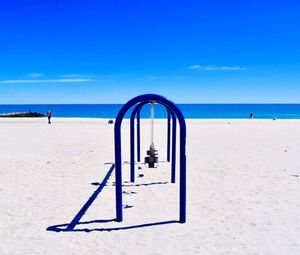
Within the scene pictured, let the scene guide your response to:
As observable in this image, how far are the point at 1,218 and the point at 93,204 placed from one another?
5.89 feet

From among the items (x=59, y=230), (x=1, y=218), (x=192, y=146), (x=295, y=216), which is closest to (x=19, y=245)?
(x=59, y=230)

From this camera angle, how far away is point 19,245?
5219 millimetres

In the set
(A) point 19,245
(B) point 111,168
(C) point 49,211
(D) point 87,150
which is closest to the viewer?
(A) point 19,245

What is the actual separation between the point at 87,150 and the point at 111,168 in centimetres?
433

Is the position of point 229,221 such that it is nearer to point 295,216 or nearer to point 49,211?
point 295,216

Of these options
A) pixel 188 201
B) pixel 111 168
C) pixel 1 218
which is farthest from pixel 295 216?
pixel 111 168

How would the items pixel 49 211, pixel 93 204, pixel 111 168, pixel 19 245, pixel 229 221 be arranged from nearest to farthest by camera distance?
pixel 19 245 → pixel 229 221 → pixel 49 211 → pixel 93 204 → pixel 111 168

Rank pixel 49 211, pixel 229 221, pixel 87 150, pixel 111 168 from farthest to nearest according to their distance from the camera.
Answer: pixel 87 150, pixel 111 168, pixel 49 211, pixel 229 221

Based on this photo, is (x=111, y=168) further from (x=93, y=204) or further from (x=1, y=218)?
(x=1, y=218)

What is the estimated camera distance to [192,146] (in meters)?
16.8

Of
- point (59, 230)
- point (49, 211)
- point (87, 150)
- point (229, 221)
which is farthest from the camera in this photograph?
point (87, 150)

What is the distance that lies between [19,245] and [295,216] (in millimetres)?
4827

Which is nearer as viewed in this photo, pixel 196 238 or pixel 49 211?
pixel 196 238

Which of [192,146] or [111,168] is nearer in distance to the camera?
[111,168]
